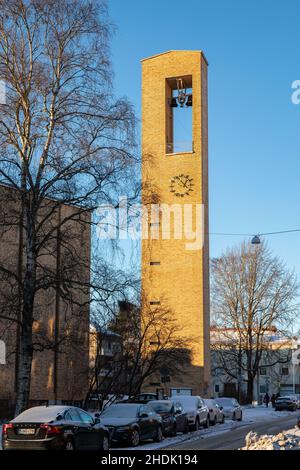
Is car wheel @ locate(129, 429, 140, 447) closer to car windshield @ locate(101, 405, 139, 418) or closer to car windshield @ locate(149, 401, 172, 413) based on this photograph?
car windshield @ locate(101, 405, 139, 418)

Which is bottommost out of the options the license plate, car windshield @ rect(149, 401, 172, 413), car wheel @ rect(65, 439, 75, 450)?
car wheel @ rect(65, 439, 75, 450)

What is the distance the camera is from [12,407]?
122ft

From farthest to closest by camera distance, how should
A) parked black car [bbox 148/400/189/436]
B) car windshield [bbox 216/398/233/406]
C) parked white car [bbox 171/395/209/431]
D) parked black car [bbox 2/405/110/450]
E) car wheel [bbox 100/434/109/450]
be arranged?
car windshield [bbox 216/398/233/406], parked white car [bbox 171/395/209/431], parked black car [bbox 148/400/189/436], car wheel [bbox 100/434/109/450], parked black car [bbox 2/405/110/450]

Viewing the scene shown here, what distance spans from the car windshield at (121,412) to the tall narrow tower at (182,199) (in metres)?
31.9

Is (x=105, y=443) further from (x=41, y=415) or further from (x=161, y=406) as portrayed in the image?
(x=161, y=406)

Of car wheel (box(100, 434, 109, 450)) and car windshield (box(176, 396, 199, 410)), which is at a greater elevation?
car windshield (box(176, 396, 199, 410))

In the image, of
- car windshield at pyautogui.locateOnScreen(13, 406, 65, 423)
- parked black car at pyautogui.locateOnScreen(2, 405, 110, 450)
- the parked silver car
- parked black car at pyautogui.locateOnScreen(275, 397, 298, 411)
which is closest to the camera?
parked black car at pyautogui.locateOnScreen(2, 405, 110, 450)

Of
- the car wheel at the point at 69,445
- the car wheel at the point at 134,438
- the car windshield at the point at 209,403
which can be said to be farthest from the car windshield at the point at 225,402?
the car wheel at the point at 69,445

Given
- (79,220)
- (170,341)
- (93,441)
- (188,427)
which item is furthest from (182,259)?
(93,441)

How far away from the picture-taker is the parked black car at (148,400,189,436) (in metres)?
25.8

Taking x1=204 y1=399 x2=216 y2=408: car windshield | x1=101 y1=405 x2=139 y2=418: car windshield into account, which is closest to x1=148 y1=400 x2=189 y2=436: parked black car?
x1=101 y1=405 x2=139 y2=418: car windshield

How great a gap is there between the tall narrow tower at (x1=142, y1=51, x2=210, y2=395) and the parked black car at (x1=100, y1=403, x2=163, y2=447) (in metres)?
31.7

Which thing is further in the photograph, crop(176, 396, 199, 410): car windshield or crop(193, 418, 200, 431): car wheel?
crop(176, 396, 199, 410): car windshield

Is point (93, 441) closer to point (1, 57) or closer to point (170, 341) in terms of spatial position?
point (1, 57)
